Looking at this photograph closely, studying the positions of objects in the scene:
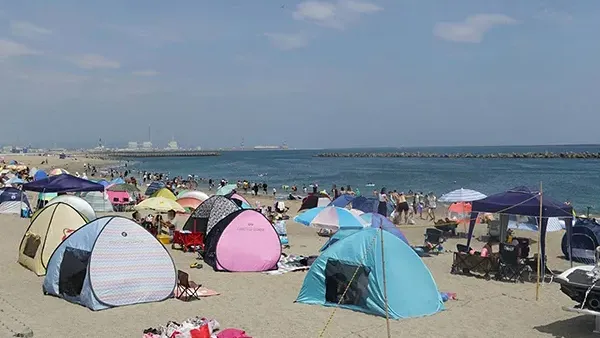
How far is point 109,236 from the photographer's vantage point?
Result: 9977 mm

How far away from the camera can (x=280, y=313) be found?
9.40m

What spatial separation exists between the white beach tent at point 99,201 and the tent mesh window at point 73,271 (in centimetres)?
1472

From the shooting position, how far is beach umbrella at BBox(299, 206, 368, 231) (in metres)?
15.9

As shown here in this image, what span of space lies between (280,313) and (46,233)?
21.1ft

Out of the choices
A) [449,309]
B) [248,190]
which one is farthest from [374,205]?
[248,190]

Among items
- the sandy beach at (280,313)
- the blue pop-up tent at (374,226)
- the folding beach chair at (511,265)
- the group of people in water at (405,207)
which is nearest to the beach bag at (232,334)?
the sandy beach at (280,313)

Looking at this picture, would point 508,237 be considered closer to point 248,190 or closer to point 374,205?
point 374,205

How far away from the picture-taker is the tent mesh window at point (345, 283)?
31.3 feet

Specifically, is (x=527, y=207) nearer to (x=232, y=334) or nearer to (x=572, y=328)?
(x=572, y=328)

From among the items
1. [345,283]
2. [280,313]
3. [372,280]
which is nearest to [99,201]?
[280,313]

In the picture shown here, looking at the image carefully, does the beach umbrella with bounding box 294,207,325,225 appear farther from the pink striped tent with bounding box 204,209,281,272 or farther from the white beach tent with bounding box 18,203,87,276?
the white beach tent with bounding box 18,203,87,276

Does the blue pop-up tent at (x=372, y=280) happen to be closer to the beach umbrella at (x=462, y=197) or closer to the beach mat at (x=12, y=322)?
the beach mat at (x=12, y=322)

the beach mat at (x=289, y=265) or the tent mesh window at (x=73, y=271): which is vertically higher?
the tent mesh window at (x=73, y=271)

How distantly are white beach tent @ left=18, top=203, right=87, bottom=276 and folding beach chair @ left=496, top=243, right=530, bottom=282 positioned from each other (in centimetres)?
1018
